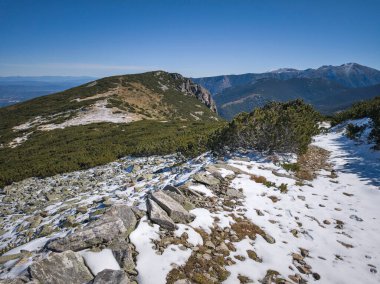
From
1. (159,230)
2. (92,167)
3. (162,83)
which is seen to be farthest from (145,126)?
(162,83)

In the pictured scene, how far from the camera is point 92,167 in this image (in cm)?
1941

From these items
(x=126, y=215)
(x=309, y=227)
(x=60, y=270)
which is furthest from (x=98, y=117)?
(x=60, y=270)

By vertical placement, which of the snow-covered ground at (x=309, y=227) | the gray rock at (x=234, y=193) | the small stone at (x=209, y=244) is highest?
the small stone at (x=209, y=244)

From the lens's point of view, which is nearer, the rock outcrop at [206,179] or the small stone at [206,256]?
the small stone at [206,256]

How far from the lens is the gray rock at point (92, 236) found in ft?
16.8

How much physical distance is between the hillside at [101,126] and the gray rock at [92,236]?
11.9 m

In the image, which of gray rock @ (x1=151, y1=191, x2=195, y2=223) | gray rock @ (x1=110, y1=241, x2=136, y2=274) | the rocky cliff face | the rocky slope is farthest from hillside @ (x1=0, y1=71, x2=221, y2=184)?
gray rock @ (x1=110, y1=241, x2=136, y2=274)

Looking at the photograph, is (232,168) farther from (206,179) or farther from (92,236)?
(92,236)

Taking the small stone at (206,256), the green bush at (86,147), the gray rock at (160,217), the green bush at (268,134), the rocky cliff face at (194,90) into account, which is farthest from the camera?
the rocky cliff face at (194,90)

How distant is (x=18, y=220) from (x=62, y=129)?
36093 mm

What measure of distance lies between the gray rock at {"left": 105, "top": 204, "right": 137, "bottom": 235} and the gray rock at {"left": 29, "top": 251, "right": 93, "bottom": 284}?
1.33 meters

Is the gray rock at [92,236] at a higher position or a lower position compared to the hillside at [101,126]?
higher

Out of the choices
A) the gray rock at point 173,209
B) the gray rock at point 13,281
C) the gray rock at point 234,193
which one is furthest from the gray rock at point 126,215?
the gray rock at point 234,193

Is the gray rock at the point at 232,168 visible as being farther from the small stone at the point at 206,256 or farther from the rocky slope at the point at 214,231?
the small stone at the point at 206,256
